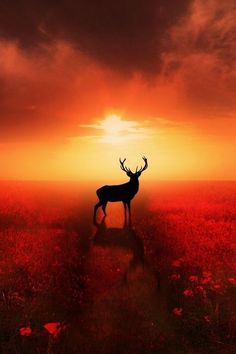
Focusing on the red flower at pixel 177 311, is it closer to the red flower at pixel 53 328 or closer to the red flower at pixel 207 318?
the red flower at pixel 207 318

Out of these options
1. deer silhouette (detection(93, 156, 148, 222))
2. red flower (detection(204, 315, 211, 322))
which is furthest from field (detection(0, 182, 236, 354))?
deer silhouette (detection(93, 156, 148, 222))

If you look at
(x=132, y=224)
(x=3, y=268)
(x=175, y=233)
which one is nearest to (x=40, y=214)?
(x=132, y=224)

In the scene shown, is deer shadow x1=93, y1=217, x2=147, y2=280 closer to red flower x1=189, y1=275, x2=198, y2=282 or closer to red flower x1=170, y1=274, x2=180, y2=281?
red flower x1=170, y1=274, x2=180, y2=281

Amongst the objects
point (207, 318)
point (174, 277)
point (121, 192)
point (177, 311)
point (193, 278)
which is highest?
point (121, 192)

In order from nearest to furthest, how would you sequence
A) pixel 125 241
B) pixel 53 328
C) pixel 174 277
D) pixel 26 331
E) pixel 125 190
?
pixel 26 331 < pixel 53 328 < pixel 174 277 < pixel 125 241 < pixel 125 190

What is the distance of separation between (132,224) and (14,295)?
11.8 m

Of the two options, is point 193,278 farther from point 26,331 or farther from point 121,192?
point 121,192

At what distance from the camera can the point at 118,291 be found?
1073 cm

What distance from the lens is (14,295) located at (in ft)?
34.7

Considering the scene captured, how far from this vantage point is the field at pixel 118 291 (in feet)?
27.1

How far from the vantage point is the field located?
27.1 ft

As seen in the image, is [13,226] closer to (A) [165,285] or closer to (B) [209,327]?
(A) [165,285]

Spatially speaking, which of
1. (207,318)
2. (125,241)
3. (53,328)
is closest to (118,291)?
(53,328)

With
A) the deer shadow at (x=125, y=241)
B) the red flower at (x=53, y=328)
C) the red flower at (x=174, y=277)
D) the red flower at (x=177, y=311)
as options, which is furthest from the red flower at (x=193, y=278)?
the red flower at (x=53, y=328)
